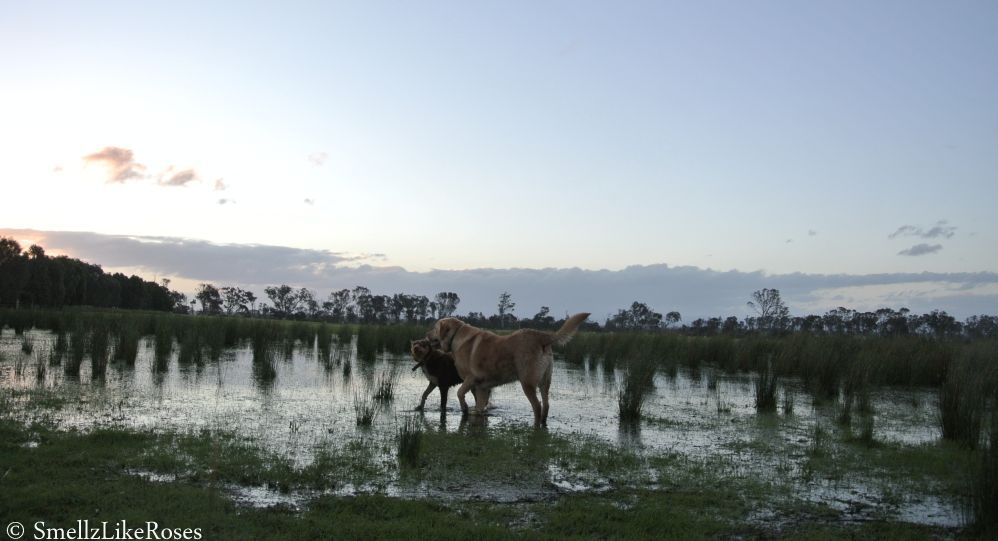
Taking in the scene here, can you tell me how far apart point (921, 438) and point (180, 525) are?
10287 millimetres

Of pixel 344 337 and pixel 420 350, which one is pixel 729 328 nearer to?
pixel 344 337

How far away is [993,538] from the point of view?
524 cm

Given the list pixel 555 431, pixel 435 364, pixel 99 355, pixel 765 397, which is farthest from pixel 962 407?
pixel 99 355

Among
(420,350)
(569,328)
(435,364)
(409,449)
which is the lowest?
(409,449)

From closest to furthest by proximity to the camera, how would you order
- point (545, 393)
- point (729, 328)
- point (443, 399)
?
1. point (545, 393)
2. point (443, 399)
3. point (729, 328)

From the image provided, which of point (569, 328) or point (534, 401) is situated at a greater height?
point (569, 328)


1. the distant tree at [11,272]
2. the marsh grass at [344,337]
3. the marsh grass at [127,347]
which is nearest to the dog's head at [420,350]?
the marsh grass at [127,347]

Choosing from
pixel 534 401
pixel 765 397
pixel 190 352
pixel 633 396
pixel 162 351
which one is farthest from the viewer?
pixel 190 352

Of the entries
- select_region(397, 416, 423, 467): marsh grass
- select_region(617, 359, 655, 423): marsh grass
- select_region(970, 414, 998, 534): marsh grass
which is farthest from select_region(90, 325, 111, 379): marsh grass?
select_region(970, 414, 998, 534): marsh grass

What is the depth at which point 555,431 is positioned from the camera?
9.77 m

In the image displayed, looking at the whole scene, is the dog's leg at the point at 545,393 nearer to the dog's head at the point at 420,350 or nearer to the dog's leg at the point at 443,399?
the dog's leg at the point at 443,399

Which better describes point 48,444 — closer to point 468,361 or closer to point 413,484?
point 413,484

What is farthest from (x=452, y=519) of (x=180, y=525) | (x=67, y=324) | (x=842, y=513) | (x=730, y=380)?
(x=67, y=324)

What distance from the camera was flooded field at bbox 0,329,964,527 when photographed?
648cm
